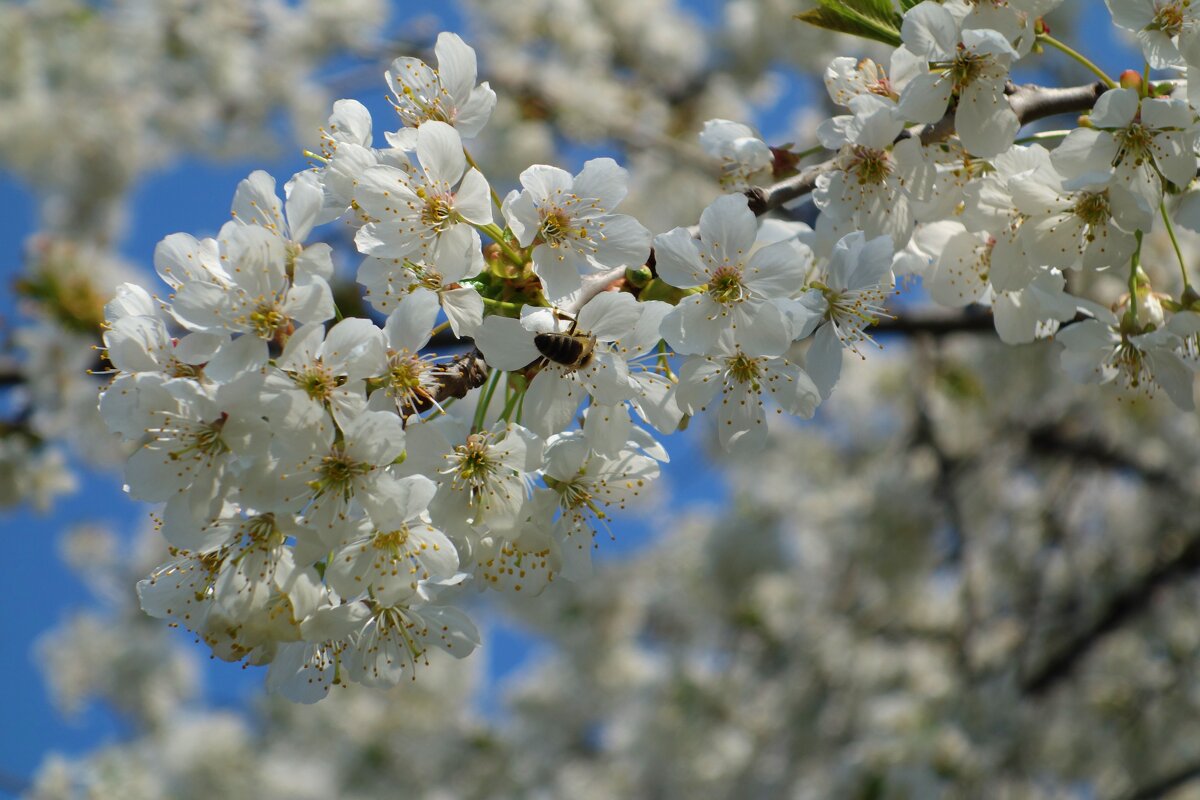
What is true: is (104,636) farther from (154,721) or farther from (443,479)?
(443,479)

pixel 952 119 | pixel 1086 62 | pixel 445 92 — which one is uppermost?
pixel 445 92

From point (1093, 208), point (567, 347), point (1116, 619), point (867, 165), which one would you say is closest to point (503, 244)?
point (567, 347)

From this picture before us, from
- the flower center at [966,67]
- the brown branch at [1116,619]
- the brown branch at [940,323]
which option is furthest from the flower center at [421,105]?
the brown branch at [1116,619]

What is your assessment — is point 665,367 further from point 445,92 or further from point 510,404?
point 445,92

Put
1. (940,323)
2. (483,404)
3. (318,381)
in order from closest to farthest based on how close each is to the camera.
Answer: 1. (318,381)
2. (483,404)
3. (940,323)

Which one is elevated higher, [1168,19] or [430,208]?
[430,208]

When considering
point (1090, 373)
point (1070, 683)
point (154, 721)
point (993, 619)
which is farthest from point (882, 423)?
point (1090, 373)
